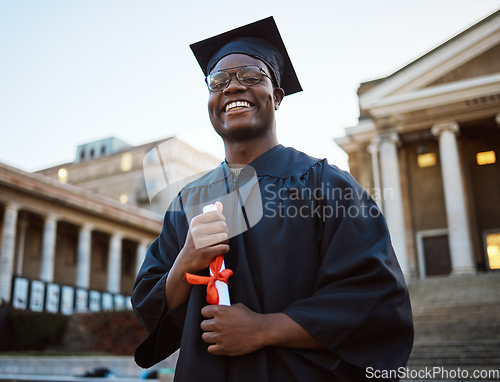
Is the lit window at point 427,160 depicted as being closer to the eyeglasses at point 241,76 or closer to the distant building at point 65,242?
the distant building at point 65,242

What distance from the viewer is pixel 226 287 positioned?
187 cm

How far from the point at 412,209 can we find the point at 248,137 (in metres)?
27.1

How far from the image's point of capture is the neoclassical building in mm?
25266

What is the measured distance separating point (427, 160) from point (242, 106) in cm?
2764

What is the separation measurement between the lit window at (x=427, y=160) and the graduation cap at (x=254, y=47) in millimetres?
27127

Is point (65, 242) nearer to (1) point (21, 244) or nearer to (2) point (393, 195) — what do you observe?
(1) point (21, 244)

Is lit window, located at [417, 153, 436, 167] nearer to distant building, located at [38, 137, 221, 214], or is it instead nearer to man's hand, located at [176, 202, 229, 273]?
distant building, located at [38, 137, 221, 214]

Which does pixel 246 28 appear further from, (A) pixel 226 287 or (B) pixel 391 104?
(B) pixel 391 104

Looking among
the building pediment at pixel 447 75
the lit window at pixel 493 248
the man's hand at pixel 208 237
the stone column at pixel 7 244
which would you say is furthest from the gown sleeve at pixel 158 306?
the stone column at pixel 7 244

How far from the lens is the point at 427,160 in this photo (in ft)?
92.1

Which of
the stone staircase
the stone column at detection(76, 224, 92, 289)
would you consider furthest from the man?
the stone column at detection(76, 224, 92, 289)

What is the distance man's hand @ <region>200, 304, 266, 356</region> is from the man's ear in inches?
42.3

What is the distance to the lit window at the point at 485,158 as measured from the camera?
27.1 m

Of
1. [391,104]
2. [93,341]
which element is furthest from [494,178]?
[93,341]
